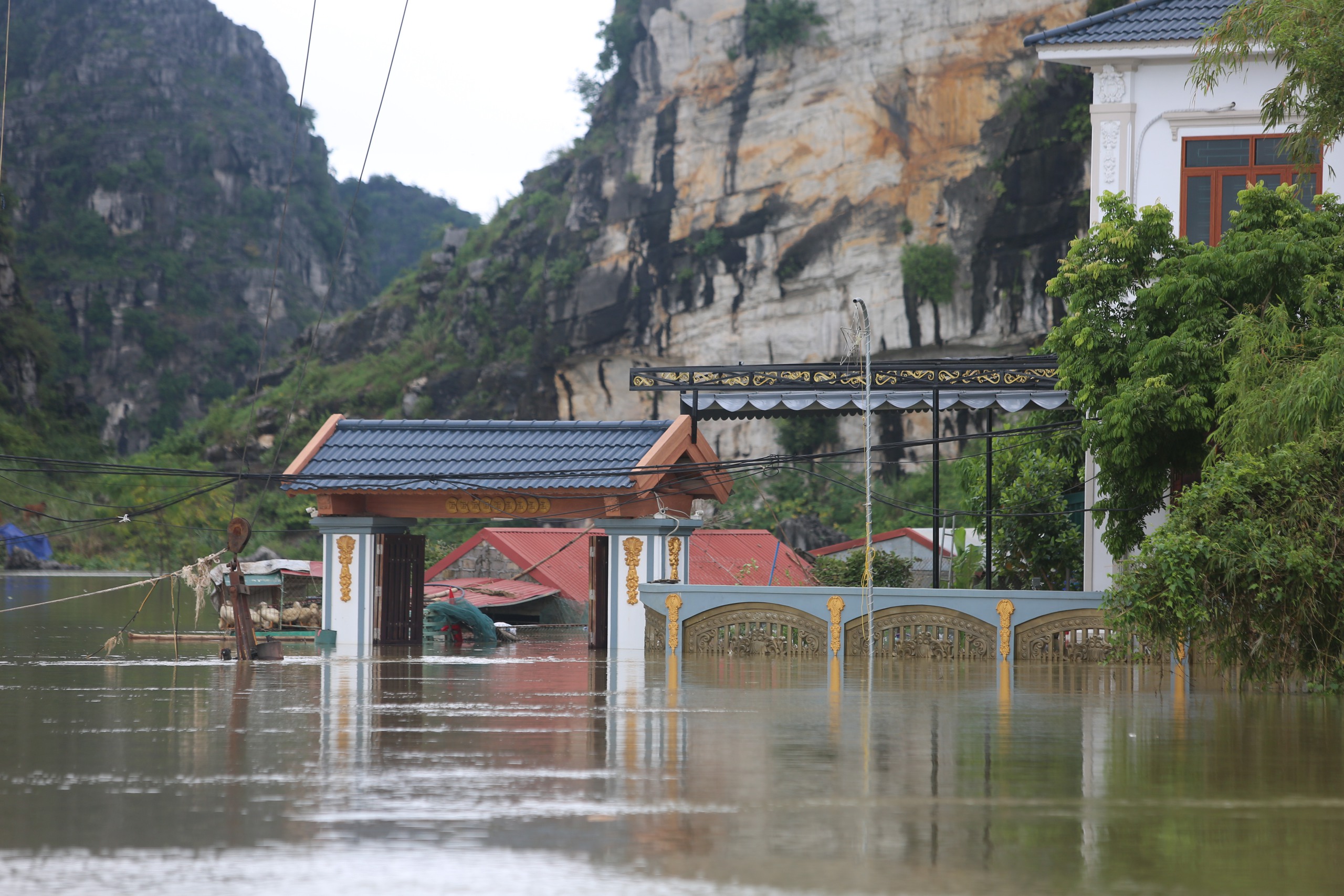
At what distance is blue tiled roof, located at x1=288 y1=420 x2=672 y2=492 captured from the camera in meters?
21.6

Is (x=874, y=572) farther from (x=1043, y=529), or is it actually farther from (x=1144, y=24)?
(x=1144, y=24)

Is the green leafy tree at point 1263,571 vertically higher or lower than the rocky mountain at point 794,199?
lower

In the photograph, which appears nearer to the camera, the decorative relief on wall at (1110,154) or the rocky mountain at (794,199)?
the decorative relief on wall at (1110,154)

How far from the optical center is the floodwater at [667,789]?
19.9ft

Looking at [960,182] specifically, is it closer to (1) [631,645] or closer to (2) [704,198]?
(2) [704,198]

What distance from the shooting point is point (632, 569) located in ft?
70.2

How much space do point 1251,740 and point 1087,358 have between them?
7.88 metres

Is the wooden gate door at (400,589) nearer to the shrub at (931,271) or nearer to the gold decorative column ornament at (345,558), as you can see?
the gold decorative column ornament at (345,558)

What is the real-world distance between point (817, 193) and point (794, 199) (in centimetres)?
96

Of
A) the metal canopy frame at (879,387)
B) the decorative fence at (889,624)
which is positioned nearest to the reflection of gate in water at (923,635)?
the decorative fence at (889,624)

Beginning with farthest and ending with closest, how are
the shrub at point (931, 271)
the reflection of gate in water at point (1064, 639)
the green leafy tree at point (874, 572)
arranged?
the shrub at point (931, 271)
the green leafy tree at point (874, 572)
the reflection of gate in water at point (1064, 639)

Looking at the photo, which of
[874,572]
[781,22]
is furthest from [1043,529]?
[781,22]

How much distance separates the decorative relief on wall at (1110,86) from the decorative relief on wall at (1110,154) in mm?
434

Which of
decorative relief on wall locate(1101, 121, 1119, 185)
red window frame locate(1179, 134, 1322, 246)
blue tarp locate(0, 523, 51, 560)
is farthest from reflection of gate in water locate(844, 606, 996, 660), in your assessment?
blue tarp locate(0, 523, 51, 560)
